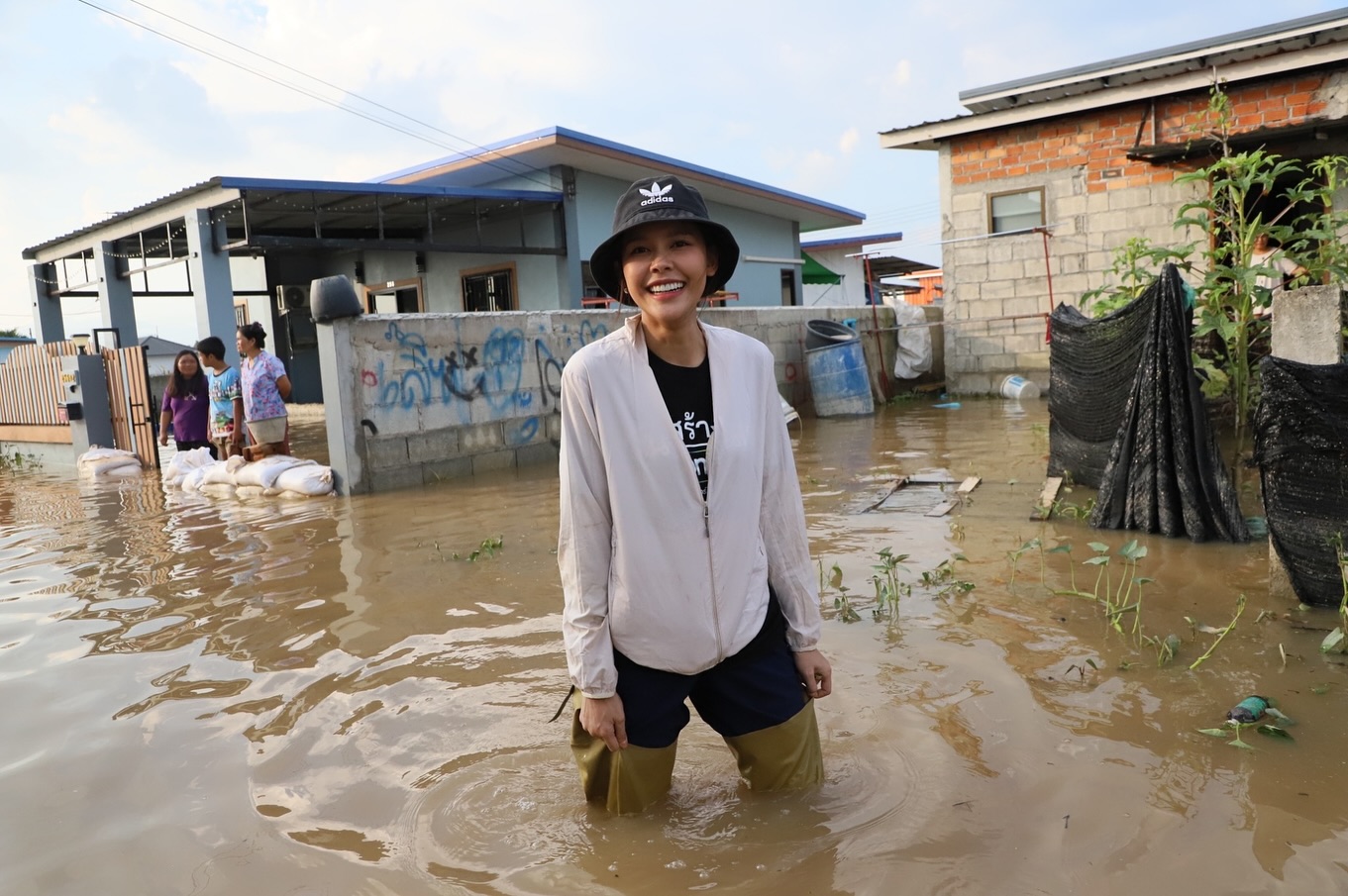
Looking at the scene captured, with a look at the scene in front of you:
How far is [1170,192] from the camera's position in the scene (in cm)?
1215

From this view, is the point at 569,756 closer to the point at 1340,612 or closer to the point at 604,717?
the point at 604,717

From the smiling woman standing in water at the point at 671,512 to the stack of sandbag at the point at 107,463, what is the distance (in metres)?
10.4

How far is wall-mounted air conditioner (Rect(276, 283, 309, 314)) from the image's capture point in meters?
17.7

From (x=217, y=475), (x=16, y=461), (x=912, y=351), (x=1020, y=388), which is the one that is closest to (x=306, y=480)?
(x=217, y=475)

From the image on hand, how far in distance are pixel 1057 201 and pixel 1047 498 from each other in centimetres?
865

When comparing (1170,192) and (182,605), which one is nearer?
(182,605)

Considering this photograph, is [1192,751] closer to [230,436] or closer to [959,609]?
[959,609]

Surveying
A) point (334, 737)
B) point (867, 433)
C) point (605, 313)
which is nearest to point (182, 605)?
point (334, 737)

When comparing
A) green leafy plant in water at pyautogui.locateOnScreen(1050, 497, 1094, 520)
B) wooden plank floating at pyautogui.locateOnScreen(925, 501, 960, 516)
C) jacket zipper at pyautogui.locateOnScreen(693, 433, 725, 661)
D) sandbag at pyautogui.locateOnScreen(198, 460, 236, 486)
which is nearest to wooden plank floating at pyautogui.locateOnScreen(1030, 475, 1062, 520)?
green leafy plant in water at pyautogui.locateOnScreen(1050, 497, 1094, 520)

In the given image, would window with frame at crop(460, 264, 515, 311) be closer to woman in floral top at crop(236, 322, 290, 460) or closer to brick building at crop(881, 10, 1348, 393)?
brick building at crop(881, 10, 1348, 393)

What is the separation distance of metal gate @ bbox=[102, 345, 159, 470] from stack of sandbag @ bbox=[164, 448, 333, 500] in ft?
9.39

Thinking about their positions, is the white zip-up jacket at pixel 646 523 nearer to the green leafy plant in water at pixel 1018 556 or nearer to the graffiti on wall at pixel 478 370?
the green leafy plant in water at pixel 1018 556

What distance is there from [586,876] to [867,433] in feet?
29.5

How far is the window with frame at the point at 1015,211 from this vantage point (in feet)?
43.7
